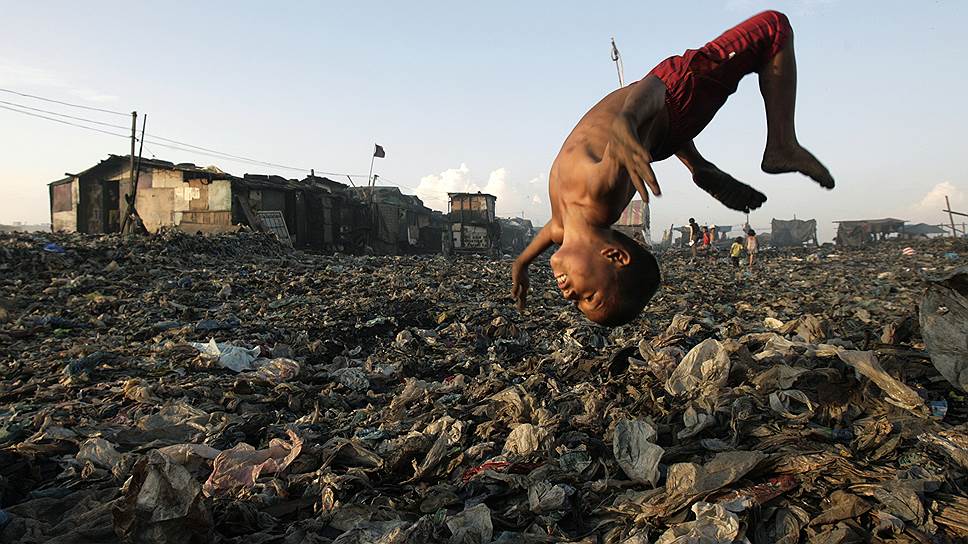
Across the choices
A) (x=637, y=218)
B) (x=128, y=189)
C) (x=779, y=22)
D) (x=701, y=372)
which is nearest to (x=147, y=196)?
(x=128, y=189)

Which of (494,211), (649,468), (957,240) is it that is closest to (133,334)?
(649,468)

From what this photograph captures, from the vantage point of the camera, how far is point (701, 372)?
3.38m

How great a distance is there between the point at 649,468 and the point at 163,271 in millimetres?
10735

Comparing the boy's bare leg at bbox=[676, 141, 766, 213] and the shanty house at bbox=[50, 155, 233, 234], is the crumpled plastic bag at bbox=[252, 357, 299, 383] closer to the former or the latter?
the boy's bare leg at bbox=[676, 141, 766, 213]

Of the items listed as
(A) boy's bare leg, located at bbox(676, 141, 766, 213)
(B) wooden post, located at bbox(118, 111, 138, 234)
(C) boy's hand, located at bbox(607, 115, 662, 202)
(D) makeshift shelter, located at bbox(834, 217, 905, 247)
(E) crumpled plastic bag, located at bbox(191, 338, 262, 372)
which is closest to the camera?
(C) boy's hand, located at bbox(607, 115, 662, 202)

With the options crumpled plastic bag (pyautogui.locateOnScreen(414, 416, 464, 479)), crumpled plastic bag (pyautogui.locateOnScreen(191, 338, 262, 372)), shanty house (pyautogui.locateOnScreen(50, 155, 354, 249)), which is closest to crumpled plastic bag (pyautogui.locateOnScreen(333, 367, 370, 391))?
crumpled plastic bag (pyautogui.locateOnScreen(191, 338, 262, 372))

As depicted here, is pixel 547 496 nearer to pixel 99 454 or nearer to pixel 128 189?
pixel 99 454

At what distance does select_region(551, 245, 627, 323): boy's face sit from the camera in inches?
103

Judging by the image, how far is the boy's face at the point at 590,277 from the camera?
8.60ft

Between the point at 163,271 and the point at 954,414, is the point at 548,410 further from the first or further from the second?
the point at 163,271

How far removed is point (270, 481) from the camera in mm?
2789

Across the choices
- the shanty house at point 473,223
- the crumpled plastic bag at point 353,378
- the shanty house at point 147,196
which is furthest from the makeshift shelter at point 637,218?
the crumpled plastic bag at point 353,378

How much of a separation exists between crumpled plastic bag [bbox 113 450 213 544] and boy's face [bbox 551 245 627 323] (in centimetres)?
181

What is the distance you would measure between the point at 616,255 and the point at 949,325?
172cm
